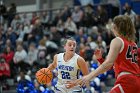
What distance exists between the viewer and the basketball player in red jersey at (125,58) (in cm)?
604

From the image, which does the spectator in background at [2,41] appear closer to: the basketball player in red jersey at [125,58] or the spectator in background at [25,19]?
the spectator in background at [25,19]

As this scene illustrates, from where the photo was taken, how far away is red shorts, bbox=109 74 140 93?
6.04 meters

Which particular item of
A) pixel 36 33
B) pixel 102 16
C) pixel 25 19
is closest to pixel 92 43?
pixel 102 16

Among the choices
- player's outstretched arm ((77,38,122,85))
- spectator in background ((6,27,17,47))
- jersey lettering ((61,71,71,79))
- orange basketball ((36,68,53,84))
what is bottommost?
player's outstretched arm ((77,38,122,85))

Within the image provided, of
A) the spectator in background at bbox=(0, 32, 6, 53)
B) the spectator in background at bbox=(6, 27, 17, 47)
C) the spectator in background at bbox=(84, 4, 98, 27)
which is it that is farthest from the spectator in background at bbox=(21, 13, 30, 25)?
the spectator in background at bbox=(84, 4, 98, 27)

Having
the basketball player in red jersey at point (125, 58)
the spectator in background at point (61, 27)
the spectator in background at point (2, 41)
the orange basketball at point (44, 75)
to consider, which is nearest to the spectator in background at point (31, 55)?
the spectator in background at point (61, 27)

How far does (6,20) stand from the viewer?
23109 mm

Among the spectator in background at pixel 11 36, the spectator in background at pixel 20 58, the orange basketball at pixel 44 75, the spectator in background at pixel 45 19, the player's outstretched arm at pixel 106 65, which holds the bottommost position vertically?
the player's outstretched arm at pixel 106 65

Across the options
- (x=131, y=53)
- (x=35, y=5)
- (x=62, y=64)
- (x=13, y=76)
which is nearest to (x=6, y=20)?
(x=35, y=5)

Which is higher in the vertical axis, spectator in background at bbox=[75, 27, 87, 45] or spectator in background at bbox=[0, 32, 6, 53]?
spectator in background at bbox=[0, 32, 6, 53]

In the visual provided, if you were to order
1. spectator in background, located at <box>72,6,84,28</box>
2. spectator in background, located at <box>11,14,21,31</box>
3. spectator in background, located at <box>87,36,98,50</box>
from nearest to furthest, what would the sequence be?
spectator in background, located at <box>87,36,98,50</box>, spectator in background, located at <box>72,6,84,28</box>, spectator in background, located at <box>11,14,21,31</box>

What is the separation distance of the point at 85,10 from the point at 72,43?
12.3 meters

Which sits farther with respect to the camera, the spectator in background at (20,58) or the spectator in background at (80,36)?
the spectator in background at (20,58)

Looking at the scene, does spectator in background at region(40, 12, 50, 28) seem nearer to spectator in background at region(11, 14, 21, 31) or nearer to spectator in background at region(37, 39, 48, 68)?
spectator in background at region(11, 14, 21, 31)
